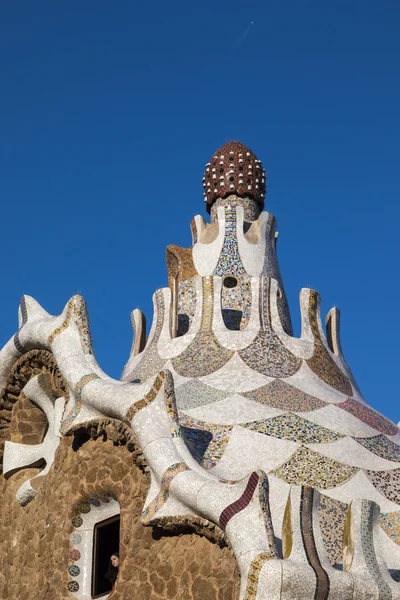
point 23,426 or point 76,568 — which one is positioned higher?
point 23,426

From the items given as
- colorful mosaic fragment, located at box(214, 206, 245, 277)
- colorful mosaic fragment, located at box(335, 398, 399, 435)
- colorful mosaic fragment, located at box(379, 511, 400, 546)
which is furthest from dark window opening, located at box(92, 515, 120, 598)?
colorful mosaic fragment, located at box(214, 206, 245, 277)

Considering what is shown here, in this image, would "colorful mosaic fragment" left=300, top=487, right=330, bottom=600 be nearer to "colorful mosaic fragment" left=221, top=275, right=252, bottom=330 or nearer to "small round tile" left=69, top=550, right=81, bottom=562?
"small round tile" left=69, top=550, right=81, bottom=562

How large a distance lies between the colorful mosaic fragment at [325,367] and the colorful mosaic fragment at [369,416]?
0.82 ft

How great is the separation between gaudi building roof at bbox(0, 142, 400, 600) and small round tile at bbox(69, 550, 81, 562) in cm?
2

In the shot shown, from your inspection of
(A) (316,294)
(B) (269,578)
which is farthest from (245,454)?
(A) (316,294)

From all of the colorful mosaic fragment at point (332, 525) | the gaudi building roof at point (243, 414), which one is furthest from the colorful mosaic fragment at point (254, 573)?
the colorful mosaic fragment at point (332, 525)

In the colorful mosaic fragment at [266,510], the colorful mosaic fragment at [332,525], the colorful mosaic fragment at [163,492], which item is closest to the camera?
the colorful mosaic fragment at [266,510]

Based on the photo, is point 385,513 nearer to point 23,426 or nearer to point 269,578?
point 269,578

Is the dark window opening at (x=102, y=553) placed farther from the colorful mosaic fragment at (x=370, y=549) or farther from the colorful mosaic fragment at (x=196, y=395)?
the colorful mosaic fragment at (x=370, y=549)

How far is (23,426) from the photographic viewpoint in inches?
352

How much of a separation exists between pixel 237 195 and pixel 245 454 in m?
3.92

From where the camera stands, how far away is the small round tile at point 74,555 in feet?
24.2

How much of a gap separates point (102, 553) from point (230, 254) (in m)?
3.57

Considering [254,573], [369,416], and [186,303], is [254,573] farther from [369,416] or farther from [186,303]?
[186,303]
